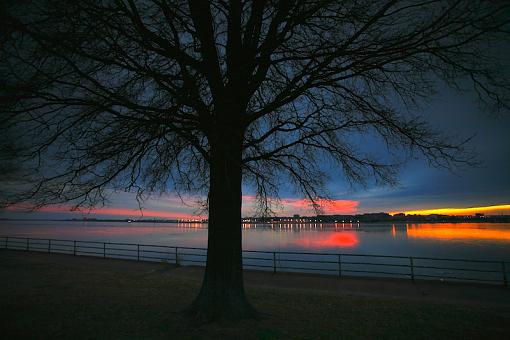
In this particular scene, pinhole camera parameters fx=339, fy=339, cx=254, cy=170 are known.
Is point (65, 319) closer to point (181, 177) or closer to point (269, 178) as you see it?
point (181, 177)

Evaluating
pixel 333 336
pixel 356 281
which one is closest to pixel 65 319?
pixel 333 336

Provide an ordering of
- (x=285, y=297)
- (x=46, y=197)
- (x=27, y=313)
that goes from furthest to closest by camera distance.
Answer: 1. (x=285, y=297)
2. (x=27, y=313)
3. (x=46, y=197)

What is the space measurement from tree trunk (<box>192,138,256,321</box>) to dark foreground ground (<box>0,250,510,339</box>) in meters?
0.31

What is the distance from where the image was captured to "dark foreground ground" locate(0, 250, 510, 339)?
21.2ft

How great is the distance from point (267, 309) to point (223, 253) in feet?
8.04

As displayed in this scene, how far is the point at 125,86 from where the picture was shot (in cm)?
647

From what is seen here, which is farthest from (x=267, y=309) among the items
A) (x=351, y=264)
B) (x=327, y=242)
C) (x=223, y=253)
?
(x=327, y=242)

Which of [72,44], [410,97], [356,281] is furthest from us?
[356,281]

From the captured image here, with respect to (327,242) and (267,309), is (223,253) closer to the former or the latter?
(267,309)

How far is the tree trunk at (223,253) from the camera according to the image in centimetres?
682

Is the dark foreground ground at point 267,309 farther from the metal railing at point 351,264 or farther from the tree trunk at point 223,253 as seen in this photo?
the metal railing at point 351,264

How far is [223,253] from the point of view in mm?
6859

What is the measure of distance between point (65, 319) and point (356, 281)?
1012cm

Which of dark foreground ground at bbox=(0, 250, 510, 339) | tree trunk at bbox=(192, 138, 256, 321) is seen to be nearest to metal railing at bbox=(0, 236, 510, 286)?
dark foreground ground at bbox=(0, 250, 510, 339)
